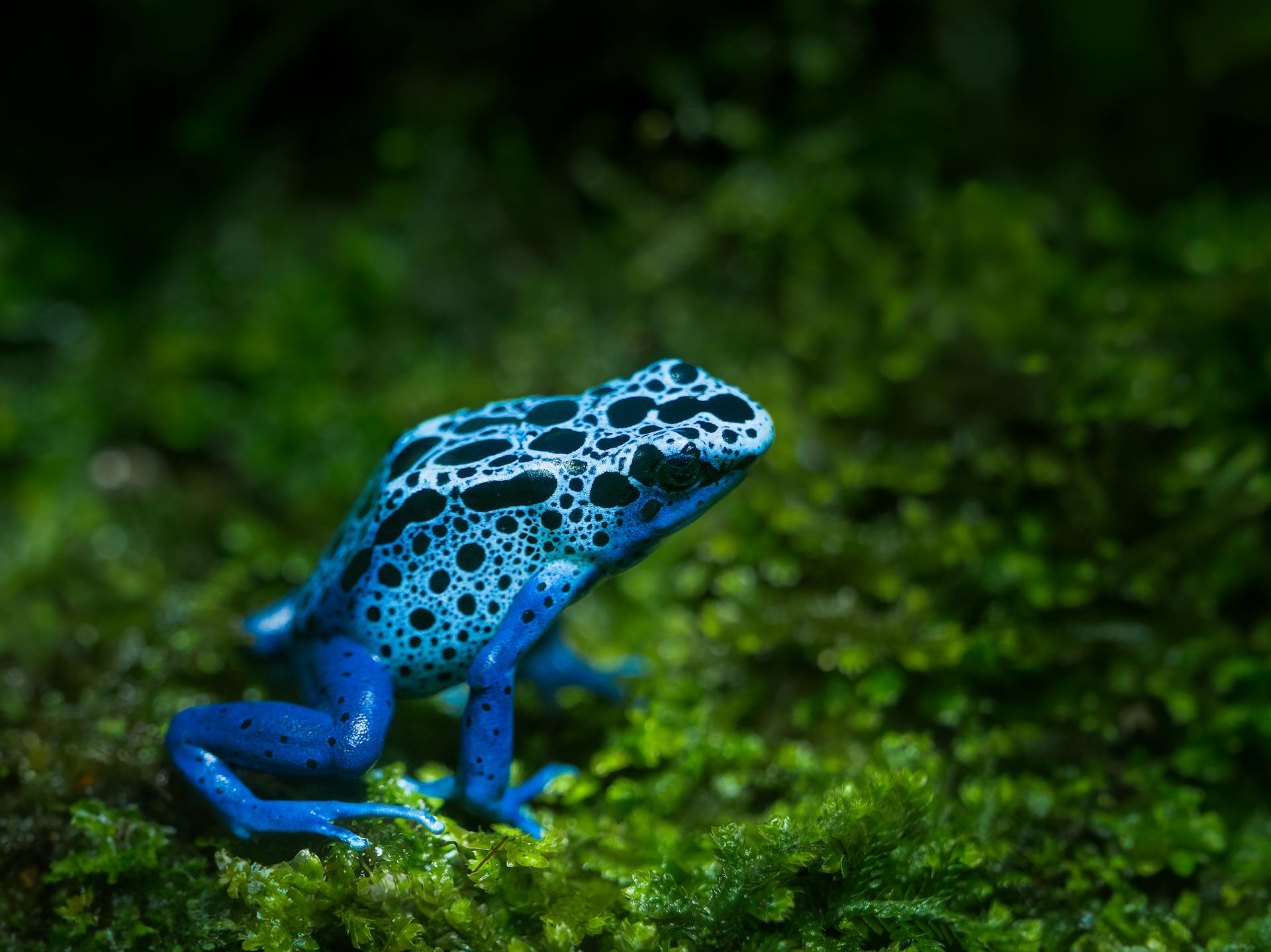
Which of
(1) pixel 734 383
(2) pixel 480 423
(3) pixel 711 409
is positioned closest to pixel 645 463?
(3) pixel 711 409

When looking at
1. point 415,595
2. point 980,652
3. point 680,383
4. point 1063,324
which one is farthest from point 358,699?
point 1063,324

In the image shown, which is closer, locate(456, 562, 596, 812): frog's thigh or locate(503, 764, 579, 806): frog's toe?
locate(456, 562, 596, 812): frog's thigh

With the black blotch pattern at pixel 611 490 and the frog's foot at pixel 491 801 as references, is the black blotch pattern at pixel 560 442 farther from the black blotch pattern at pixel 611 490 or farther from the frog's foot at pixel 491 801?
the frog's foot at pixel 491 801

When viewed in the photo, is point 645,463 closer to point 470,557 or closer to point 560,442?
point 560,442

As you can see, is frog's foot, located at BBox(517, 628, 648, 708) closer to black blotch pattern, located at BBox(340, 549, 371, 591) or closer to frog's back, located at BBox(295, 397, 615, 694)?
frog's back, located at BBox(295, 397, 615, 694)

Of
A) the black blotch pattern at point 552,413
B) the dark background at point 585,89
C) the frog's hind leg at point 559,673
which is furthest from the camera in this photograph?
the dark background at point 585,89

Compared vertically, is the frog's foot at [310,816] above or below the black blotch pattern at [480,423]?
below

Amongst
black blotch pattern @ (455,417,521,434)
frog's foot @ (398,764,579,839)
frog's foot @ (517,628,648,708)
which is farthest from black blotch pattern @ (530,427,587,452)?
frog's foot @ (398,764,579,839)

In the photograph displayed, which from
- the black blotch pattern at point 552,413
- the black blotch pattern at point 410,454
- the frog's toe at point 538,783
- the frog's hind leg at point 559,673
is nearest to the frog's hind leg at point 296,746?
the frog's toe at point 538,783
